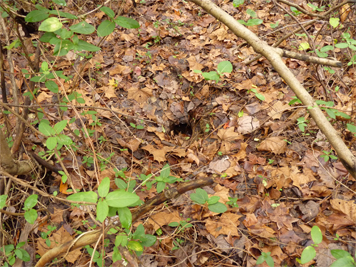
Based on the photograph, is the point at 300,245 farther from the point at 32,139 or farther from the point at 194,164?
the point at 32,139

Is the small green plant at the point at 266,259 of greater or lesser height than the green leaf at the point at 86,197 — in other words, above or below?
below

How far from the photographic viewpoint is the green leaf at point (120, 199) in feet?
3.46

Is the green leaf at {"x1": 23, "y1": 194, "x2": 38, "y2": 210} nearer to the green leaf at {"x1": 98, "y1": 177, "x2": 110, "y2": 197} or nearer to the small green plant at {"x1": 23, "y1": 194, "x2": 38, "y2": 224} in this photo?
the small green plant at {"x1": 23, "y1": 194, "x2": 38, "y2": 224}

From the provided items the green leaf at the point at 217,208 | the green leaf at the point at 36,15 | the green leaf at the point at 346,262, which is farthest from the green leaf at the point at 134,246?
the green leaf at the point at 36,15

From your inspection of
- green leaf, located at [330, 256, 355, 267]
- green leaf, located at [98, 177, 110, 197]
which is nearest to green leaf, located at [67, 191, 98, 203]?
green leaf, located at [98, 177, 110, 197]

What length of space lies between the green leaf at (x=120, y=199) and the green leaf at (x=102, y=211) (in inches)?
0.8

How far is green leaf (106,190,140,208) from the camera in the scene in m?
1.05

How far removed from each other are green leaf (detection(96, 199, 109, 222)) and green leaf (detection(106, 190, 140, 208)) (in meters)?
0.02

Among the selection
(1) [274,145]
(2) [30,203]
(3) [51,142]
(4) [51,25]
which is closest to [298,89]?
(4) [51,25]

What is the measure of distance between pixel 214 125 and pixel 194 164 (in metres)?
0.63

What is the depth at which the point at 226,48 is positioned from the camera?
372 cm

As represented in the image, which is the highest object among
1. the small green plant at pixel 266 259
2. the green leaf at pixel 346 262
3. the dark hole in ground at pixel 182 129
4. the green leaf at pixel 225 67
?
the green leaf at pixel 225 67

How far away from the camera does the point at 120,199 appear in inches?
42.4

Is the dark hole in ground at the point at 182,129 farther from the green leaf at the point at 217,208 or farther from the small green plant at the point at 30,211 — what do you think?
the small green plant at the point at 30,211
